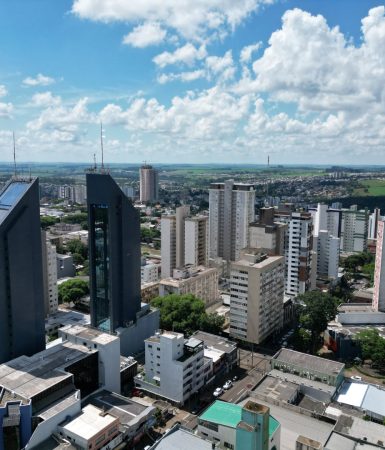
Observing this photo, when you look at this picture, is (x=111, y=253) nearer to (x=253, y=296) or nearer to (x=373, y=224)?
(x=253, y=296)

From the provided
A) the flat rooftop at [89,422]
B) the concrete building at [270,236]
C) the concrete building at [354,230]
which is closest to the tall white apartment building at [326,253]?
the concrete building at [270,236]

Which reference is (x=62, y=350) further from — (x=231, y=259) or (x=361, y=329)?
(x=231, y=259)

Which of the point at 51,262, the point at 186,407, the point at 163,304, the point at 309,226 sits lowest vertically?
the point at 186,407

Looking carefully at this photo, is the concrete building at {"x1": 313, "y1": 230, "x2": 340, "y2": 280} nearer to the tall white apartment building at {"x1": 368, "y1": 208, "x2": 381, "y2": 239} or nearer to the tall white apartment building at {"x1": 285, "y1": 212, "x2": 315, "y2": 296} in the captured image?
the tall white apartment building at {"x1": 285, "y1": 212, "x2": 315, "y2": 296}

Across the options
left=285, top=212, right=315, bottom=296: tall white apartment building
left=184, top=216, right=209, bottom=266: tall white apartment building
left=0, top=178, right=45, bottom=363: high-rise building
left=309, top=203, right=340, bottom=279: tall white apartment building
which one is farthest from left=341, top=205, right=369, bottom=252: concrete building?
left=0, top=178, right=45, bottom=363: high-rise building

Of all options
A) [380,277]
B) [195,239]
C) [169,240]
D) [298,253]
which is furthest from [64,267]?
[380,277]

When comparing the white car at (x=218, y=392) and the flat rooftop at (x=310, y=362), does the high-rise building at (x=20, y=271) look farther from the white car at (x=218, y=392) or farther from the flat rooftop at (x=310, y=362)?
the flat rooftop at (x=310, y=362)

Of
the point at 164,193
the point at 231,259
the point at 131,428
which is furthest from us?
the point at 164,193

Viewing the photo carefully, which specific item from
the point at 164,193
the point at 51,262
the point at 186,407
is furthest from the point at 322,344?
the point at 164,193
